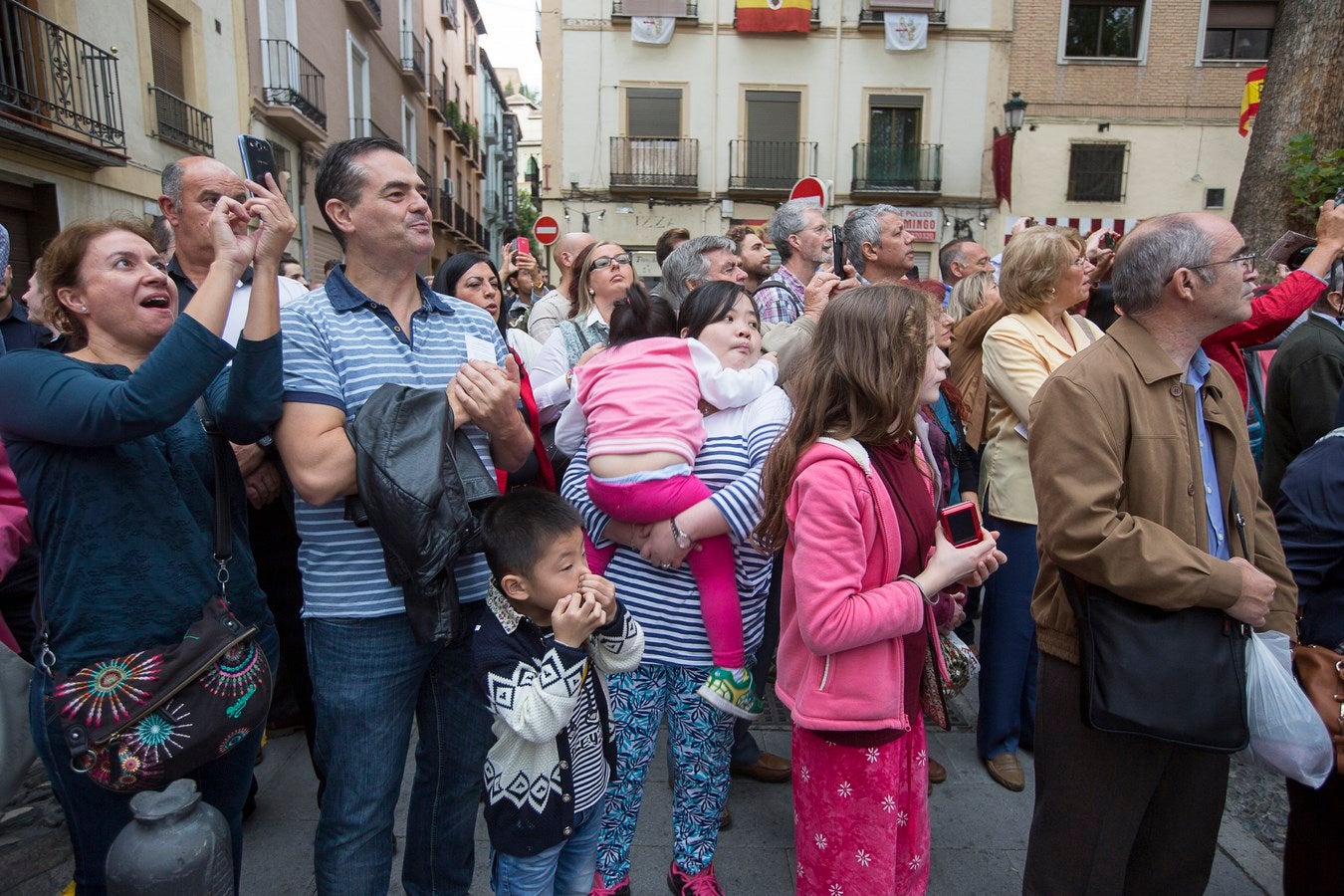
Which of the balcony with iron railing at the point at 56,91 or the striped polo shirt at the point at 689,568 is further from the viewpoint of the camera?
the balcony with iron railing at the point at 56,91

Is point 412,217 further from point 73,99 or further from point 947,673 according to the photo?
point 73,99

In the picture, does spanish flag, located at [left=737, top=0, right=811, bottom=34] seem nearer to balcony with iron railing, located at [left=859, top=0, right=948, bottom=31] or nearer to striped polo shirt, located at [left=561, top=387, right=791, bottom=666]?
balcony with iron railing, located at [left=859, top=0, right=948, bottom=31]

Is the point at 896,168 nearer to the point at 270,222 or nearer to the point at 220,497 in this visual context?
the point at 270,222

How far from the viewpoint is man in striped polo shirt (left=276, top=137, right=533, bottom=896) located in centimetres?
194

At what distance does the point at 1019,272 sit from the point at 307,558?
2682 millimetres

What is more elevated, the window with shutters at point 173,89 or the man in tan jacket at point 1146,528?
the window with shutters at point 173,89

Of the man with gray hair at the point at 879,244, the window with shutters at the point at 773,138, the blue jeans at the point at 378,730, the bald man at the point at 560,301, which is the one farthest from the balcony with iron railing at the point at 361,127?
the blue jeans at the point at 378,730

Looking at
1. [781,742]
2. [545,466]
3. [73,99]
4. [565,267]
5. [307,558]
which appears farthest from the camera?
[73,99]

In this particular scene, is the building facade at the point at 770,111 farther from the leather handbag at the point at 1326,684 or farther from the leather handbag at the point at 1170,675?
the leather handbag at the point at 1170,675

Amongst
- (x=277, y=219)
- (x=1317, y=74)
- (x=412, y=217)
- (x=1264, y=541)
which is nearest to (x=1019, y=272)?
(x=1264, y=541)

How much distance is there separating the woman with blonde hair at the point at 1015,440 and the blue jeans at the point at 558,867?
1.91m

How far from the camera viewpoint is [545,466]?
2.34 meters

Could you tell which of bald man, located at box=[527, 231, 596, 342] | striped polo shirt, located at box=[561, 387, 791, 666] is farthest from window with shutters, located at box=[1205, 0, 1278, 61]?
striped polo shirt, located at box=[561, 387, 791, 666]

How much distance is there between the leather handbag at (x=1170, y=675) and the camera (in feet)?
6.23
